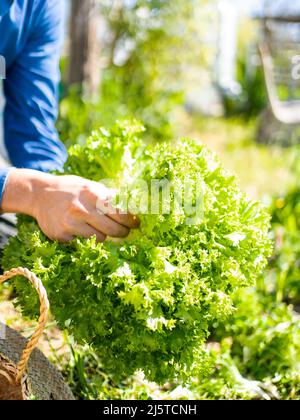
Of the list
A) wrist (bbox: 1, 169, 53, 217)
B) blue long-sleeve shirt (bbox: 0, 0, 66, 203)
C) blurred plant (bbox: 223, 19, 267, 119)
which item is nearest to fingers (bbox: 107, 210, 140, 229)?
wrist (bbox: 1, 169, 53, 217)

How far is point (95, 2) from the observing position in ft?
18.0

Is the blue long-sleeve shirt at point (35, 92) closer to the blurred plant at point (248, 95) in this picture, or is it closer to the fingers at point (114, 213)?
the fingers at point (114, 213)

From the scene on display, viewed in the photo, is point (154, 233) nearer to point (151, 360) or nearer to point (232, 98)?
point (151, 360)

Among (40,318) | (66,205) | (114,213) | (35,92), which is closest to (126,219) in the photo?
(114,213)

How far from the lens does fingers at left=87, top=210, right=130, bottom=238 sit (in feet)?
6.13

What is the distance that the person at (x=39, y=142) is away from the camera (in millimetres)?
1875

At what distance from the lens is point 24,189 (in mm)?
1945

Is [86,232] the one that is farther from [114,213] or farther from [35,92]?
[35,92]

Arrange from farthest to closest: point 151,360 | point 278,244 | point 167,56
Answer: point 167,56
point 278,244
point 151,360

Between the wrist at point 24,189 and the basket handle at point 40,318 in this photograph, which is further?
the wrist at point 24,189

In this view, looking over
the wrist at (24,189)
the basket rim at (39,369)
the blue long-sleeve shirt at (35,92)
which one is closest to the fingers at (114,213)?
the wrist at (24,189)

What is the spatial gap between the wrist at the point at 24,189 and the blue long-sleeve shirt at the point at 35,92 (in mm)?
408
